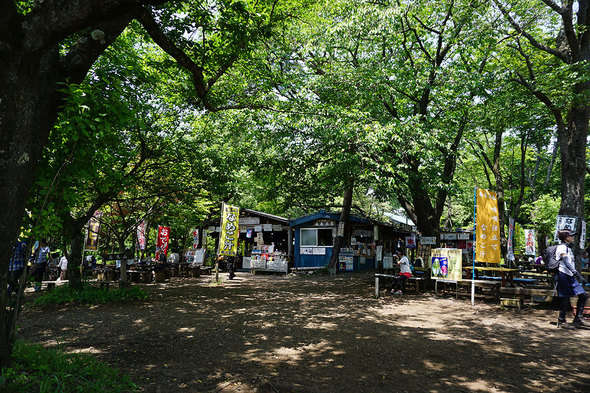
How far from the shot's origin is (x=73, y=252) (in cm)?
Result: 983

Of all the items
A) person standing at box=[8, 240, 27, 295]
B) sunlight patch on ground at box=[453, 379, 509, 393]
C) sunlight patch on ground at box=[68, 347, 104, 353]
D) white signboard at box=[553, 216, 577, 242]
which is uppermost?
white signboard at box=[553, 216, 577, 242]

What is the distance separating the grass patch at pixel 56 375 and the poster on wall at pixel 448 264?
9.26m

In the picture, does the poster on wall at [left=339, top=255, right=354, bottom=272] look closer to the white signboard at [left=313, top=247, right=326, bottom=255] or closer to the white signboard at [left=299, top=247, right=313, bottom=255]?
the white signboard at [left=313, top=247, right=326, bottom=255]

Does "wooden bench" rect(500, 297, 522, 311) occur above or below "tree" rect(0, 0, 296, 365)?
below

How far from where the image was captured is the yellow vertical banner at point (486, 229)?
9.41 metres

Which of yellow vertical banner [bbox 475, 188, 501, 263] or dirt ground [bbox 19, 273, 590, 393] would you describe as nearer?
dirt ground [bbox 19, 273, 590, 393]

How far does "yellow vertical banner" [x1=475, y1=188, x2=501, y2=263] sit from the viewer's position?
9406 millimetres

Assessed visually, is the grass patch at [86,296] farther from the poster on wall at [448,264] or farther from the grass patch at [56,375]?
the poster on wall at [448,264]

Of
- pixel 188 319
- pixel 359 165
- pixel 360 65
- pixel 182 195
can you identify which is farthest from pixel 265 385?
pixel 360 65

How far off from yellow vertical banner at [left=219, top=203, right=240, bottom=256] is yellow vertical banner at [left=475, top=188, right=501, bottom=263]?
9.03 metres

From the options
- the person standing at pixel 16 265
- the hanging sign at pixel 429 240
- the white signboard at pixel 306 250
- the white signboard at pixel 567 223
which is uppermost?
the white signboard at pixel 567 223

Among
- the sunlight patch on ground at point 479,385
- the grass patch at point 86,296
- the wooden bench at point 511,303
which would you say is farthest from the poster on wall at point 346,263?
the sunlight patch on ground at point 479,385

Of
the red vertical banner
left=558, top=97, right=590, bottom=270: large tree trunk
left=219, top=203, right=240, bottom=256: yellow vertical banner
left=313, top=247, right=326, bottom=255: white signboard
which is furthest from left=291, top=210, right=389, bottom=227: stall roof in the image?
left=558, top=97, right=590, bottom=270: large tree trunk

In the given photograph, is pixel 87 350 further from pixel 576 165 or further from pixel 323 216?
pixel 323 216
